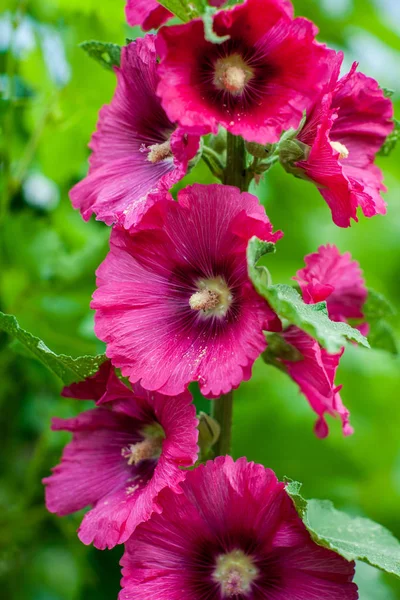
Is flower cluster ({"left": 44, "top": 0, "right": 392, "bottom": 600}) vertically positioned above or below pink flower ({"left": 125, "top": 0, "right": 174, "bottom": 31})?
below

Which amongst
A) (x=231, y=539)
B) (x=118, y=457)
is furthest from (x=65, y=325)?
(x=231, y=539)

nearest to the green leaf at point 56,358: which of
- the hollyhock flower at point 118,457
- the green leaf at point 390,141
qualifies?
the hollyhock flower at point 118,457

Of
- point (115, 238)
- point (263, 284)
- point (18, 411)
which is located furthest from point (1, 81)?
point (263, 284)

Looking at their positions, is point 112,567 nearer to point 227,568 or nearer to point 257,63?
point 227,568

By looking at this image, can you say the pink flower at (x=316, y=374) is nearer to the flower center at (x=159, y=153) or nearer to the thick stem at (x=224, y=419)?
the thick stem at (x=224, y=419)

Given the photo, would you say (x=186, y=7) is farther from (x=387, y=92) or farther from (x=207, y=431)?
(x=207, y=431)

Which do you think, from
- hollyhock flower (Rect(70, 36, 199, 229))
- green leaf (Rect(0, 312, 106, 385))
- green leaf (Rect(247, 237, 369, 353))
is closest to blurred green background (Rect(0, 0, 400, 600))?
green leaf (Rect(0, 312, 106, 385))

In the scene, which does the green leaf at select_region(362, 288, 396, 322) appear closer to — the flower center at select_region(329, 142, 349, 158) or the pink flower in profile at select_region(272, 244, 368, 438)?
the pink flower in profile at select_region(272, 244, 368, 438)
